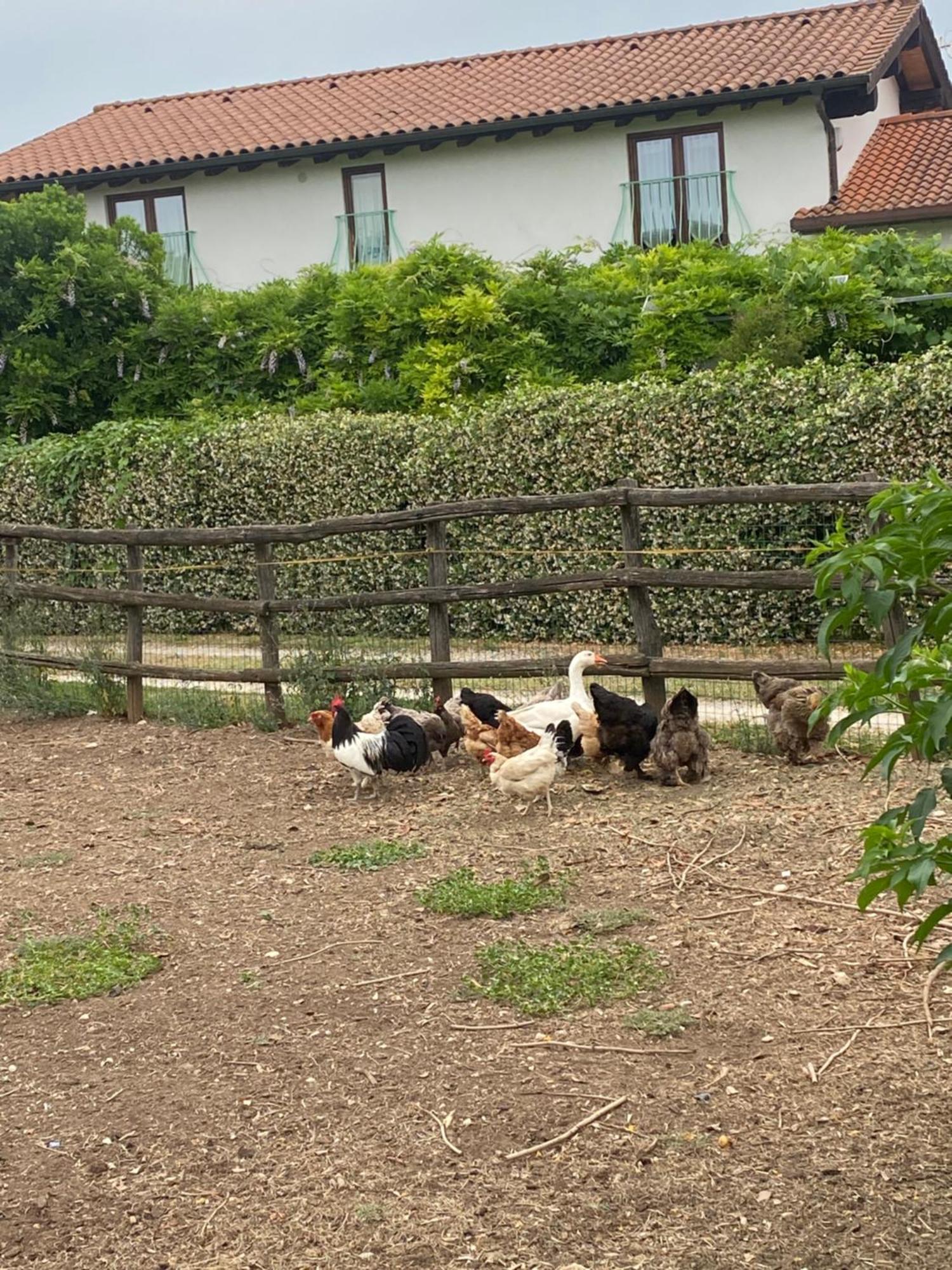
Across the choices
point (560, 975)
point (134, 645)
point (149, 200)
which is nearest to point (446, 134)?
point (149, 200)

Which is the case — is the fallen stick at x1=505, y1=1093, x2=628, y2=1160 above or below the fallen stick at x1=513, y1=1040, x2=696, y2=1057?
below

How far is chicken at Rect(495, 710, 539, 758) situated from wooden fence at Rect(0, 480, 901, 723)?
1542mm

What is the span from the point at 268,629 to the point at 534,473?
440cm

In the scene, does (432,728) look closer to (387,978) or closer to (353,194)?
(387,978)

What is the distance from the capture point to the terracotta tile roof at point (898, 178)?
20719mm

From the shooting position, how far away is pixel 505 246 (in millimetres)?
23422

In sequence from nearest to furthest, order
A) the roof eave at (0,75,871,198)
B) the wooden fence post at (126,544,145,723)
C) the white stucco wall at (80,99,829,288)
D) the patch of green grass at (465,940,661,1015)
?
1. the patch of green grass at (465,940,661,1015)
2. the wooden fence post at (126,544,145,723)
3. the roof eave at (0,75,871,198)
4. the white stucco wall at (80,99,829,288)

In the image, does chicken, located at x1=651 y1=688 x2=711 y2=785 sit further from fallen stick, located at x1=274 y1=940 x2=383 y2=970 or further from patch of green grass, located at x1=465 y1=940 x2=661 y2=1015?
fallen stick, located at x1=274 y1=940 x2=383 y2=970

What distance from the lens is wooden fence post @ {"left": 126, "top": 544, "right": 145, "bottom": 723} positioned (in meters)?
11.3

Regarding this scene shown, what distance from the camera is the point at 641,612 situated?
929 centimetres

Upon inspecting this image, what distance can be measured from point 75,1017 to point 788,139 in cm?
2002

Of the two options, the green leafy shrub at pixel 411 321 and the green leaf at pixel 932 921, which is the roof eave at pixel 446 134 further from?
the green leaf at pixel 932 921

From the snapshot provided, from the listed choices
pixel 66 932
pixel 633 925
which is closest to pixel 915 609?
pixel 633 925

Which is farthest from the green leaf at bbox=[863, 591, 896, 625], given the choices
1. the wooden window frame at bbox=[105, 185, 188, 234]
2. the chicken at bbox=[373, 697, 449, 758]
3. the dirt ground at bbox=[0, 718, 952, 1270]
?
the wooden window frame at bbox=[105, 185, 188, 234]
